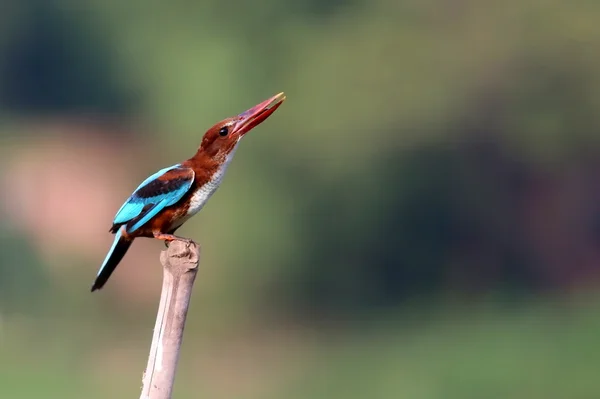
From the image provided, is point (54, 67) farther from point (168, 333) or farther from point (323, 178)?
point (168, 333)

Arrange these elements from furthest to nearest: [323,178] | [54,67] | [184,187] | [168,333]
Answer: [54,67] < [323,178] < [184,187] < [168,333]

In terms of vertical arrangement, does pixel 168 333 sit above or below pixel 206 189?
below

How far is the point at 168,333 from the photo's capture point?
125 cm

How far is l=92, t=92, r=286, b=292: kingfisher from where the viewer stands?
1490mm

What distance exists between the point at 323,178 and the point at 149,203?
3.95m

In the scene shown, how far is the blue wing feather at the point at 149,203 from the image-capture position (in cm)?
149

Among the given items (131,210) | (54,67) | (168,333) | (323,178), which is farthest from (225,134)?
(54,67)

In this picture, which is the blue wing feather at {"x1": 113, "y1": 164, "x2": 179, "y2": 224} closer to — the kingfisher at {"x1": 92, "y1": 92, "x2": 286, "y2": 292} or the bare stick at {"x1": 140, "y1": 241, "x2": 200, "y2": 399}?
the kingfisher at {"x1": 92, "y1": 92, "x2": 286, "y2": 292}

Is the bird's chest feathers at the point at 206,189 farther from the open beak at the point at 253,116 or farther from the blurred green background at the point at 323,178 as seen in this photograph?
the blurred green background at the point at 323,178

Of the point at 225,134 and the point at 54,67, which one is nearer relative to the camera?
the point at 225,134

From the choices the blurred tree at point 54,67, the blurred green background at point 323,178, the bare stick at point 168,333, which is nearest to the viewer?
the bare stick at point 168,333

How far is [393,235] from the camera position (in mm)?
5586

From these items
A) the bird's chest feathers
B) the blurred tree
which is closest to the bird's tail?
the bird's chest feathers

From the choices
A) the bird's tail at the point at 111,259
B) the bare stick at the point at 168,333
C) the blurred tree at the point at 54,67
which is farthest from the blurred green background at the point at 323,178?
the bare stick at the point at 168,333
